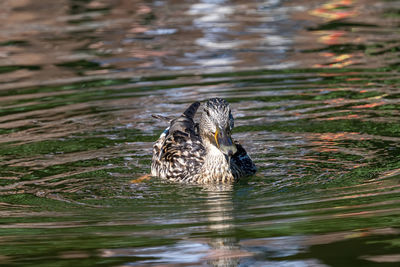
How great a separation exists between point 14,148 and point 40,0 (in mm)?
15042

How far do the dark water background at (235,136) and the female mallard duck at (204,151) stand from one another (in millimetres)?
227

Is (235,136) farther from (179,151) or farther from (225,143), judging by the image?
(225,143)

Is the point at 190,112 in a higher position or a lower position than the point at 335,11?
lower

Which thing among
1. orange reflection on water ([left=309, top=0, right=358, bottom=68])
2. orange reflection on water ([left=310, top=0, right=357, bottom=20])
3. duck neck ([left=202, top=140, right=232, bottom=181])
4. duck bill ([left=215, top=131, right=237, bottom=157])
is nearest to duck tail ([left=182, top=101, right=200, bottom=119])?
duck neck ([left=202, top=140, right=232, bottom=181])

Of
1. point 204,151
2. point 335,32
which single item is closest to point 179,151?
point 204,151

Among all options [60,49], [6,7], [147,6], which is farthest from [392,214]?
[6,7]

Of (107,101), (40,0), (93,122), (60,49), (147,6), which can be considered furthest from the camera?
(40,0)

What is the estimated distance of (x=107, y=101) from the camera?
509 inches

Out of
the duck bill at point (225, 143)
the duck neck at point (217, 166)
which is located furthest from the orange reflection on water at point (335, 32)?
the duck bill at point (225, 143)

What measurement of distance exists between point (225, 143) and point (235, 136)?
99.1 inches

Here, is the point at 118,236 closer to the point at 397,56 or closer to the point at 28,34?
the point at 397,56

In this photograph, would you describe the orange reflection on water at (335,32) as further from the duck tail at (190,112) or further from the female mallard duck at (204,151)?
the female mallard duck at (204,151)

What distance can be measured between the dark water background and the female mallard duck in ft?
0.75

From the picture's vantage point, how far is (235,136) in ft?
35.6
